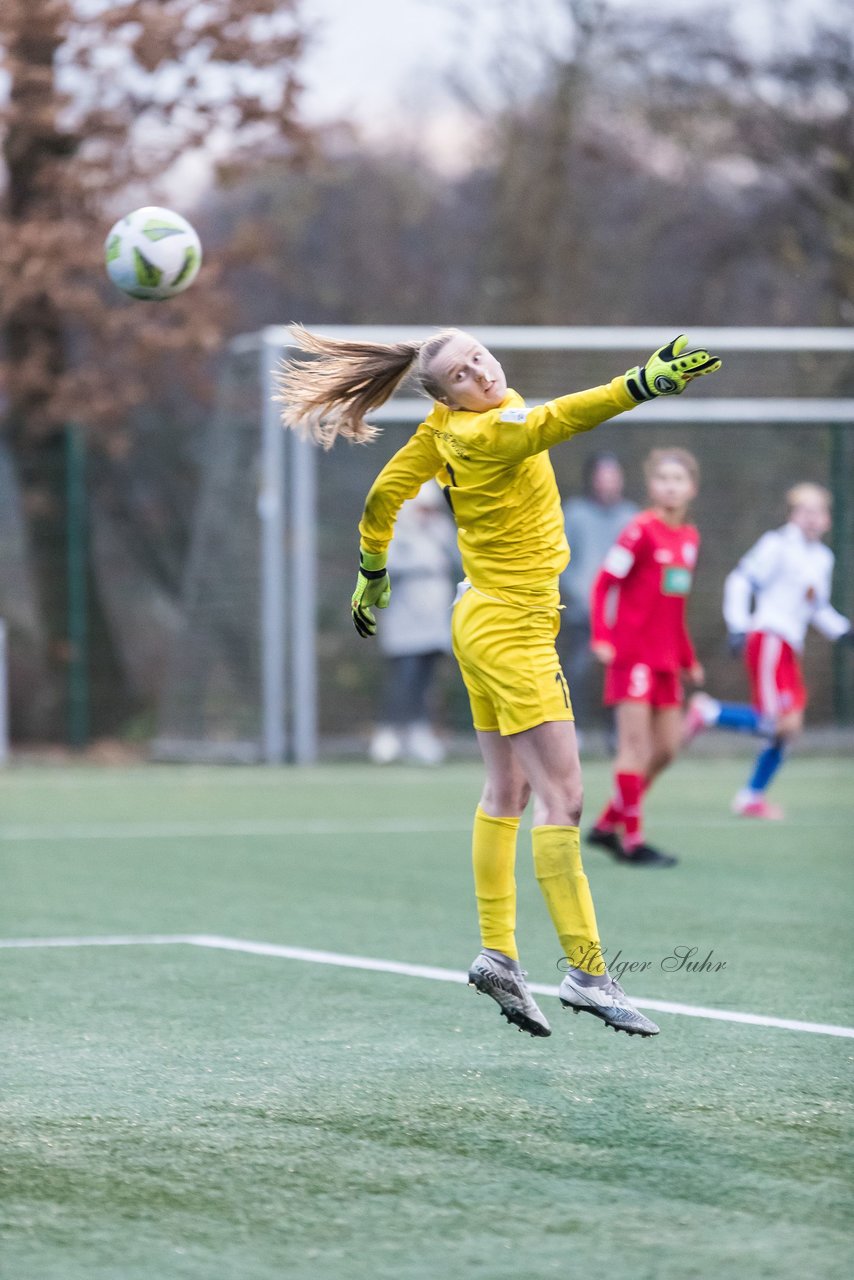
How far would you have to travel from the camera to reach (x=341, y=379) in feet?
18.2

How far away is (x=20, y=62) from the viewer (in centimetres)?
1631

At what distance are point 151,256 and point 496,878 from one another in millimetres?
2707

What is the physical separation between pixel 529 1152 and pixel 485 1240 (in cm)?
62

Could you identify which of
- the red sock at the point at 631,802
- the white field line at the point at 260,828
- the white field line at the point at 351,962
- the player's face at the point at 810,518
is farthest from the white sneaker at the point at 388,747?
the white field line at the point at 351,962

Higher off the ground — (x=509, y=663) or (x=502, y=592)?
(x=502, y=592)

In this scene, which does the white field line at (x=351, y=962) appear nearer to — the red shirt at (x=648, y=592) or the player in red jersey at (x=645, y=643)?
the player in red jersey at (x=645, y=643)

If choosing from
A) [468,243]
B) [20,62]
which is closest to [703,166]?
[468,243]

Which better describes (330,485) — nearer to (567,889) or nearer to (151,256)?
(151,256)

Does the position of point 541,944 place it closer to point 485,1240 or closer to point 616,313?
point 485,1240

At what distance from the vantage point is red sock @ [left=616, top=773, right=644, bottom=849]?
916 centimetres

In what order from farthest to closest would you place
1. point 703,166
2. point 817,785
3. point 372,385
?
point 703,166 → point 817,785 → point 372,385

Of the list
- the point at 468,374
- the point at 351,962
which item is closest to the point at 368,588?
the point at 468,374

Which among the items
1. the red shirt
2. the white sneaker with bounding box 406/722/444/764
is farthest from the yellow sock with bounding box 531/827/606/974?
the white sneaker with bounding box 406/722/444/764

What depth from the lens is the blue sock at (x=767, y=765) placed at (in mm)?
11031
